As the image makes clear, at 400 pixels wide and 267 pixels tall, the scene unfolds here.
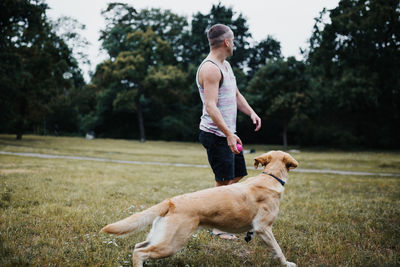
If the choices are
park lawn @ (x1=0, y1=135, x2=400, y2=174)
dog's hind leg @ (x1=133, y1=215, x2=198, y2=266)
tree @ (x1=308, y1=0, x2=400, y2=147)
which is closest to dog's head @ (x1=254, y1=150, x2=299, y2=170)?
dog's hind leg @ (x1=133, y1=215, x2=198, y2=266)

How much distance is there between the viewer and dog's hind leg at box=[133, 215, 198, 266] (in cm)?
247

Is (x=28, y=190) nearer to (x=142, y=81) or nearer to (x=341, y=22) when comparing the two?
(x=341, y=22)

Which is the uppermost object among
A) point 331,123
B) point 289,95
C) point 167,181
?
point 289,95

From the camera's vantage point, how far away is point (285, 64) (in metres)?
28.1

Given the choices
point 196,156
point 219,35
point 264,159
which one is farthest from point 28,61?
point 264,159

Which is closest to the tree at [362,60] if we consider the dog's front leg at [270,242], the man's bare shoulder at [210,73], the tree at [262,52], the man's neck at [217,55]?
the tree at [262,52]

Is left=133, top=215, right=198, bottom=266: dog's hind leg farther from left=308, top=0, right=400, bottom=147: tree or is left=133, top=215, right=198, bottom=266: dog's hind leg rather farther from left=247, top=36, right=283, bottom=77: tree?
left=247, top=36, right=283, bottom=77: tree

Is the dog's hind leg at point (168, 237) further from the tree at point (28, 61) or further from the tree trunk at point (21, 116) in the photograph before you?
the tree trunk at point (21, 116)

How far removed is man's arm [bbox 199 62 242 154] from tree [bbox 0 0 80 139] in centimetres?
2268

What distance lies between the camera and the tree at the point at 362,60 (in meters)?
23.1

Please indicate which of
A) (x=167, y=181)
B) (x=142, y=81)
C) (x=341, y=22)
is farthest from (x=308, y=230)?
(x=142, y=81)

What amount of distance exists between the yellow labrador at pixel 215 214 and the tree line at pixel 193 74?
22672mm

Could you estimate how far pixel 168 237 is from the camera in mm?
2471

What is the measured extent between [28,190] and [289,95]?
24.8 m
